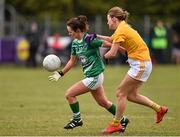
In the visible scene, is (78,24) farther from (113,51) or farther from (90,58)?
(113,51)

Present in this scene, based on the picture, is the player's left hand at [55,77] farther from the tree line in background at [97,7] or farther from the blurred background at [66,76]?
the tree line in background at [97,7]

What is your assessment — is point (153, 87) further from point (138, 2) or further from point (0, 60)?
point (138, 2)

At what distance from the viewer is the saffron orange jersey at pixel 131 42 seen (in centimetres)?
1215

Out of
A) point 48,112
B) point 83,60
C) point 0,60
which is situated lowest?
point 0,60

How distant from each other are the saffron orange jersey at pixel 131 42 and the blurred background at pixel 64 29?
24.0 m

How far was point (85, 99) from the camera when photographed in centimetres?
1981

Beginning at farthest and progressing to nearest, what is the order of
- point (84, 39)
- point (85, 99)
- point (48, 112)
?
point (85, 99), point (48, 112), point (84, 39)

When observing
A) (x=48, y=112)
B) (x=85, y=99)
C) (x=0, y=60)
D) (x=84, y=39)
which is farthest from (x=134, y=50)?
(x=0, y=60)

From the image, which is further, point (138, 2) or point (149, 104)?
point (138, 2)

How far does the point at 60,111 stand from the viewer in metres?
16.3

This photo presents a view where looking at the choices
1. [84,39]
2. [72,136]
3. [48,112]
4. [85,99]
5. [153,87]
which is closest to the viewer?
[72,136]

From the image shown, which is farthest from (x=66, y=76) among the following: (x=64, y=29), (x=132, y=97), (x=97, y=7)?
(x=97, y=7)

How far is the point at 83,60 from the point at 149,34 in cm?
2916

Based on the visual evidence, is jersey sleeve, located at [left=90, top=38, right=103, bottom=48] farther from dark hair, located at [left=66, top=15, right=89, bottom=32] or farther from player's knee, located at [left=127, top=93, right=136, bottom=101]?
player's knee, located at [left=127, top=93, right=136, bottom=101]
